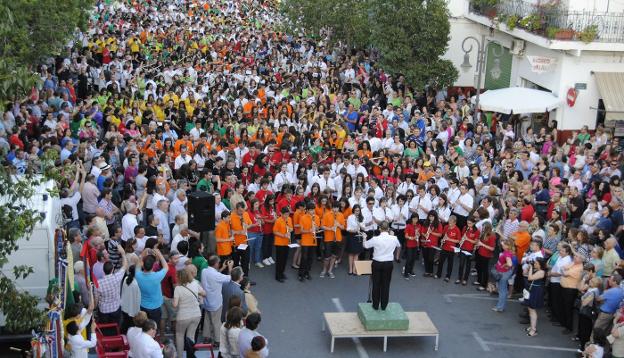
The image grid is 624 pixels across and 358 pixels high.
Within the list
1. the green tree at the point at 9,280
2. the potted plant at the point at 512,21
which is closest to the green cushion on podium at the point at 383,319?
the green tree at the point at 9,280

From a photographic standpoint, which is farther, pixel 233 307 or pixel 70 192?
pixel 70 192

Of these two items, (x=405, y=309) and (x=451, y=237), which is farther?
(x=451, y=237)

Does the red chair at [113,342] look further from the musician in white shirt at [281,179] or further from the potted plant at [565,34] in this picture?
the potted plant at [565,34]

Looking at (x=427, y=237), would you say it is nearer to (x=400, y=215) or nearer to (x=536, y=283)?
(x=400, y=215)

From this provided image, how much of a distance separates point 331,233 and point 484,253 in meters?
2.78

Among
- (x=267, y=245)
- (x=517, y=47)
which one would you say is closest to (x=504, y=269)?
(x=267, y=245)

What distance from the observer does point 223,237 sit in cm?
1391

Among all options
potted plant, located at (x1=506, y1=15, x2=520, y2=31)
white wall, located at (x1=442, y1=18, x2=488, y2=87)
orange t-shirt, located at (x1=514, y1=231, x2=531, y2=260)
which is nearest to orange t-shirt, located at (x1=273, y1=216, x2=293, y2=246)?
orange t-shirt, located at (x1=514, y1=231, x2=531, y2=260)

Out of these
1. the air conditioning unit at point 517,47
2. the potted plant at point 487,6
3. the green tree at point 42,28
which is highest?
the potted plant at point 487,6

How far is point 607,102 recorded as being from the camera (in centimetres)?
2233

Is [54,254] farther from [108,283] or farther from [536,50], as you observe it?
[536,50]

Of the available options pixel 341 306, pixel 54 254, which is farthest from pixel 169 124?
pixel 54 254

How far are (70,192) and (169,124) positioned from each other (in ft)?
20.0

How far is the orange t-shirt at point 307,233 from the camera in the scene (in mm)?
14836
